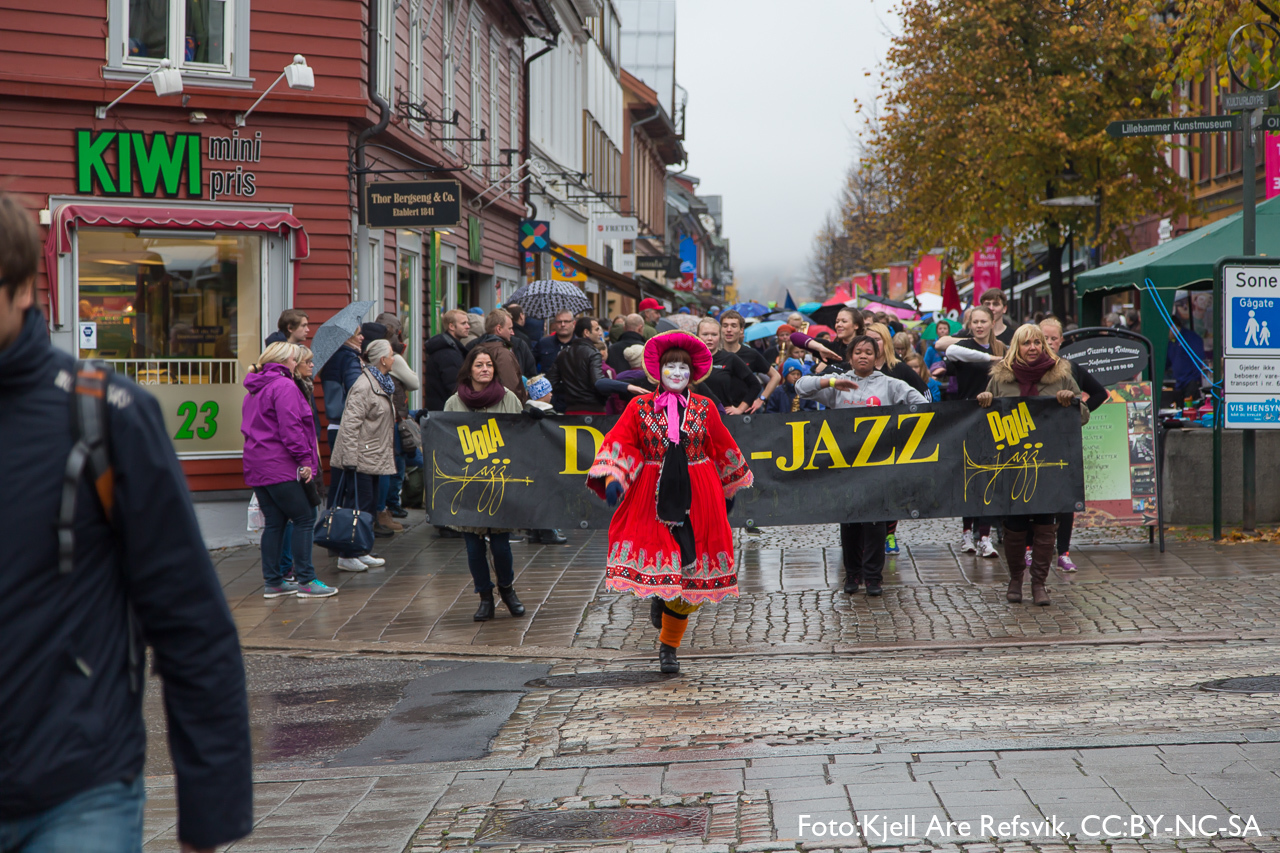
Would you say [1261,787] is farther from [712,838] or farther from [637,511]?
[637,511]

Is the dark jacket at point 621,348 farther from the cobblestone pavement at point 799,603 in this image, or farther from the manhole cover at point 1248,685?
the manhole cover at point 1248,685

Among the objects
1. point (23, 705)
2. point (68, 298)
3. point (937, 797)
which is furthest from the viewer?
point (68, 298)

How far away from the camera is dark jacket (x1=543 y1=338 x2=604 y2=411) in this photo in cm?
1284

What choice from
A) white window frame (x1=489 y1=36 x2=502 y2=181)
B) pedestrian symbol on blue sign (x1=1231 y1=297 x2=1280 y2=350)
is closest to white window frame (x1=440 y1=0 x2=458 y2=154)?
white window frame (x1=489 y1=36 x2=502 y2=181)

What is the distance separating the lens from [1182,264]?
15.5 m

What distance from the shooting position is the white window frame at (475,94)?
21.2 meters

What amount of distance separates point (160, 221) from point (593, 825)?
33.9ft

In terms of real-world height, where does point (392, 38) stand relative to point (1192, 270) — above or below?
above

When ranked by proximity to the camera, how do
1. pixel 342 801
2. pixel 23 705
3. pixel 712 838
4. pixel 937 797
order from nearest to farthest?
pixel 23 705
pixel 712 838
pixel 937 797
pixel 342 801

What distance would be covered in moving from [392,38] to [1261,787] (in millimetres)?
13927

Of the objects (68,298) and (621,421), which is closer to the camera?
(621,421)

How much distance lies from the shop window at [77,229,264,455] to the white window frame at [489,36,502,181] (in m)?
9.16

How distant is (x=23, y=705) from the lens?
224cm

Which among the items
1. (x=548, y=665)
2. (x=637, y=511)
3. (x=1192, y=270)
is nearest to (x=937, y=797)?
(x=637, y=511)
